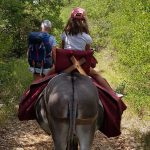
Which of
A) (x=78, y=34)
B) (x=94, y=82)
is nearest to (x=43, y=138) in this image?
(x=94, y=82)

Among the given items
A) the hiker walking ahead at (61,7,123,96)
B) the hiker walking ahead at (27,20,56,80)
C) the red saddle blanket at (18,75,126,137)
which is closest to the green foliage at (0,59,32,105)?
the hiker walking ahead at (27,20,56,80)

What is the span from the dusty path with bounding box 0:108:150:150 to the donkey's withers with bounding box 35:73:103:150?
2984mm

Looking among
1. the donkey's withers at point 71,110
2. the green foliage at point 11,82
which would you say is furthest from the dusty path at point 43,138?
the donkey's withers at point 71,110

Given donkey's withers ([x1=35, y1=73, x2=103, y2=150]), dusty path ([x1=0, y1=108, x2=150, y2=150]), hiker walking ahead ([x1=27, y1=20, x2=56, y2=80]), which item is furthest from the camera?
dusty path ([x1=0, y1=108, x2=150, y2=150])

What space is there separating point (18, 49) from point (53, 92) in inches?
450

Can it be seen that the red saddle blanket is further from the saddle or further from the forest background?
the forest background

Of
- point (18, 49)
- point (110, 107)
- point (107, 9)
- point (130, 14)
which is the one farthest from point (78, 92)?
point (107, 9)

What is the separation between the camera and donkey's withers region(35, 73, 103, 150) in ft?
15.5

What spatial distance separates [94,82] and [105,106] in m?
0.41

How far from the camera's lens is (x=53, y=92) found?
15.9 feet

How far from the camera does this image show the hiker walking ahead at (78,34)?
5.47 m

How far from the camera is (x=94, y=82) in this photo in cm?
562

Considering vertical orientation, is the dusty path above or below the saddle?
below

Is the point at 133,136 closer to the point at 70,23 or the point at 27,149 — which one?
the point at 27,149
